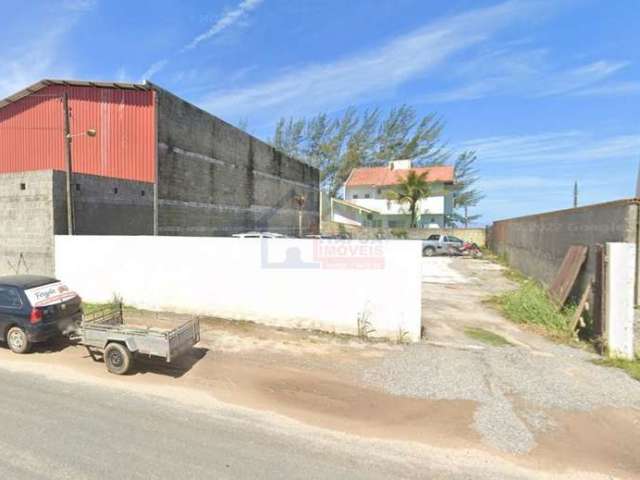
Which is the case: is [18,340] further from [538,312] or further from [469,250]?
[469,250]

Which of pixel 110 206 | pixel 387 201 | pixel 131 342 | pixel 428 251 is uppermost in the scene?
pixel 387 201

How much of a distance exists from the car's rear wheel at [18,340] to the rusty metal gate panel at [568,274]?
11112 millimetres

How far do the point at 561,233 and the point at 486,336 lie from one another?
206 inches

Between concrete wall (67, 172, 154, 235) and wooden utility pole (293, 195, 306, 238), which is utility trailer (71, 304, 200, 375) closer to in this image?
concrete wall (67, 172, 154, 235)

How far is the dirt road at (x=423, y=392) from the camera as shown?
3480 mm

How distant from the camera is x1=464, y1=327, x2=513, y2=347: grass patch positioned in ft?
22.7

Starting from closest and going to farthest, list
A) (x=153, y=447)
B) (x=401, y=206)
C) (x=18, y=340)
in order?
(x=153, y=447) < (x=18, y=340) < (x=401, y=206)

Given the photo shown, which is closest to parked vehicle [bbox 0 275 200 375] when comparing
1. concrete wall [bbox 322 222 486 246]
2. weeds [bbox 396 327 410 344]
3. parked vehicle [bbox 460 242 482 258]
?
weeds [bbox 396 327 410 344]

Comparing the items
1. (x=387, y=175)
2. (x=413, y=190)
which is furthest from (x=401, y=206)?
(x=387, y=175)

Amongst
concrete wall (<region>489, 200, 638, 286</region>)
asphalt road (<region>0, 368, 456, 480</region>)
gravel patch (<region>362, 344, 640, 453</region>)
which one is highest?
concrete wall (<region>489, 200, 638, 286</region>)

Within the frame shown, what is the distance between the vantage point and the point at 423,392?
480 centimetres

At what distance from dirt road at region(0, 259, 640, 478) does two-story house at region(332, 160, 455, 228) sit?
109ft

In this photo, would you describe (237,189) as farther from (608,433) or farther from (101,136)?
(608,433)

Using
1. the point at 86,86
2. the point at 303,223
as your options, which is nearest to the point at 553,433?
the point at 86,86
